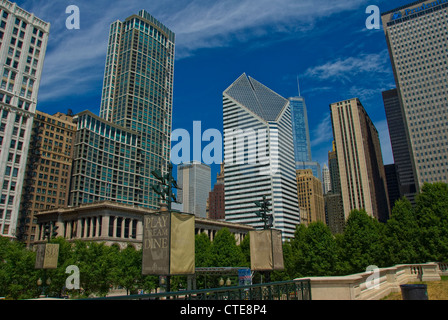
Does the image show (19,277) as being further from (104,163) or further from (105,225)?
(104,163)

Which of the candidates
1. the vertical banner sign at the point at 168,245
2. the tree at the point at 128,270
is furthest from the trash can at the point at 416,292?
the tree at the point at 128,270

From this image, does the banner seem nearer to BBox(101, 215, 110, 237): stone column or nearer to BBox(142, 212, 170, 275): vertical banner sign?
BBox(142, 212, 170, 275): vertical banner sign

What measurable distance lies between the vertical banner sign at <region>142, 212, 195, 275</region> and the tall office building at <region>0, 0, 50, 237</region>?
264 feet

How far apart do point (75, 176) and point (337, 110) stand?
14971 centimetres

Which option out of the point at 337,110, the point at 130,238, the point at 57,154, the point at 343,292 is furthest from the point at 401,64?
the point at 343,292

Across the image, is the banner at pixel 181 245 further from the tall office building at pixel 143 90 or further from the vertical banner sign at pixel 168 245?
the tall office building at pixel 143 90

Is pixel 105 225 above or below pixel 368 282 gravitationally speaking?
above

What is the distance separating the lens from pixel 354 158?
613 ft

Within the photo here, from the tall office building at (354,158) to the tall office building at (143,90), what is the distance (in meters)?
101

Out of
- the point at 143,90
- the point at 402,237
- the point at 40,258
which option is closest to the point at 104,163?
the point at 143,90

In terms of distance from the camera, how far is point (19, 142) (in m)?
85.8

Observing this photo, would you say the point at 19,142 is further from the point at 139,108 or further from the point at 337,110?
the point at 337,110

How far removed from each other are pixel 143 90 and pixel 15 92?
79.9 metres

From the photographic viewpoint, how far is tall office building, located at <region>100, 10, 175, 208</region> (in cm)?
15612
